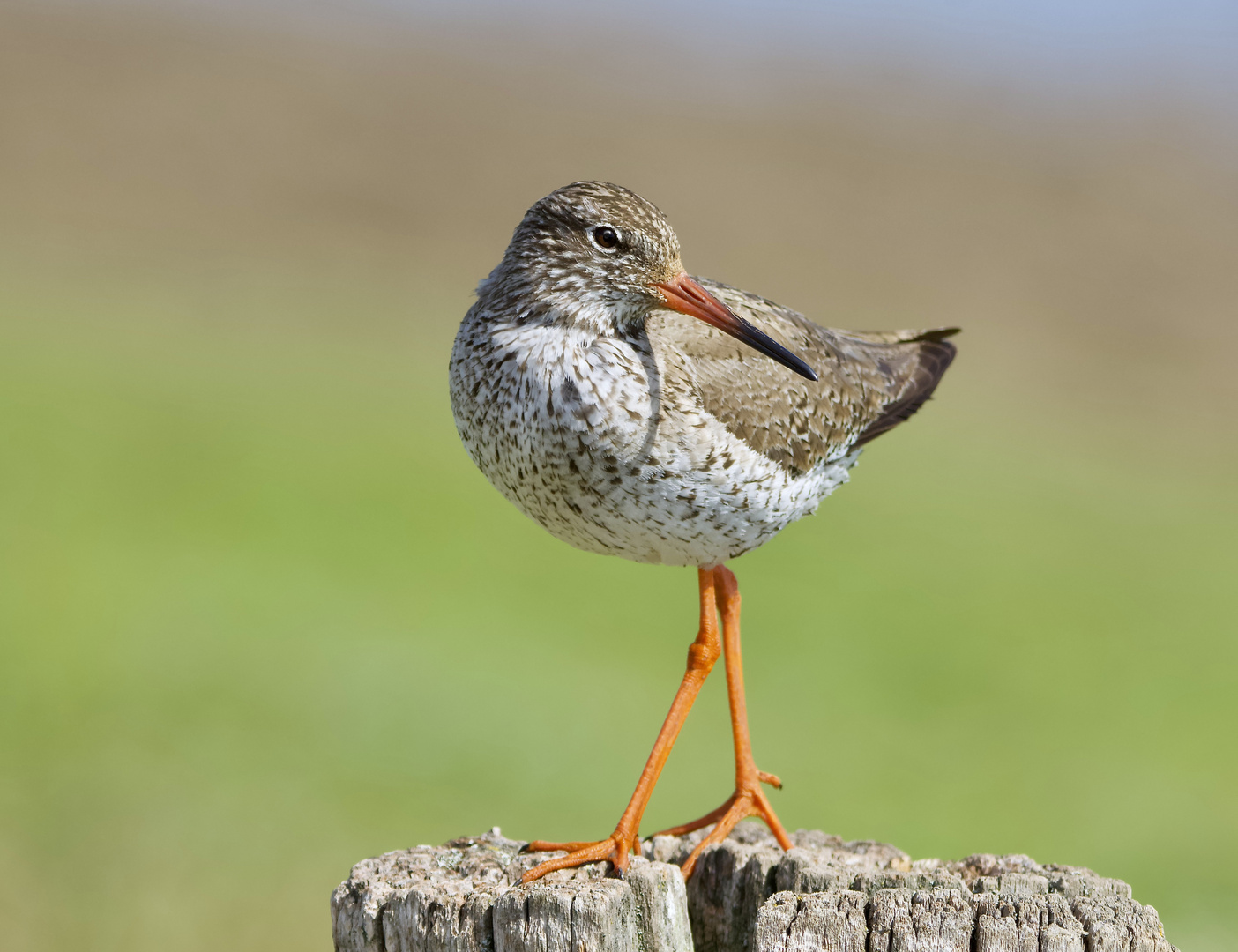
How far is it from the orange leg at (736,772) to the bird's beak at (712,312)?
6.42ft

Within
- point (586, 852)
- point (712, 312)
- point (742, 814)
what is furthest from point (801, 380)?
point (586, 852)

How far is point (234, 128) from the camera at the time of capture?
44031 millimetres

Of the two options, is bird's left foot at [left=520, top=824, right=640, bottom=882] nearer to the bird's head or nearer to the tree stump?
the tree stump

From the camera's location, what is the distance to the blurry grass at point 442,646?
16562mm

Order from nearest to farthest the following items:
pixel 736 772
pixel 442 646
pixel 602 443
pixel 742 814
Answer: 1. pixel 602 443
2. pixel 742 814
3. pixel 736 772
4. pixel 442 646

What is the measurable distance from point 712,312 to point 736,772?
8.74ft

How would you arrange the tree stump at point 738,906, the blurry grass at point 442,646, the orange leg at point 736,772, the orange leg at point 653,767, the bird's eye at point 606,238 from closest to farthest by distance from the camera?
the tree stump at point 738,906, the orange leg at point 653,767, the bird's eye at point 606,238, the orange leg at point 736,772, the blurry grass at point 442,646

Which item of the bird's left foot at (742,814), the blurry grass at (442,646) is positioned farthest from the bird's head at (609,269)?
the blurry grass at (442,646)

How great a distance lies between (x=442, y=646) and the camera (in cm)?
2395

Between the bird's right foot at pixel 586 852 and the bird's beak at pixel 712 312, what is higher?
the bird's beak at pixel 712 312

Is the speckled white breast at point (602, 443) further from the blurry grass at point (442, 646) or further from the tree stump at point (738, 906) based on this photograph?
the blurry grass at point (442, 646)

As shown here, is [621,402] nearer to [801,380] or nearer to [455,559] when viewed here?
[801,380]

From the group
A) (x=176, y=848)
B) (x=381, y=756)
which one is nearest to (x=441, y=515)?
(x=381, y=756)

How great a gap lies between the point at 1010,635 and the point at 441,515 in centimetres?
1463
